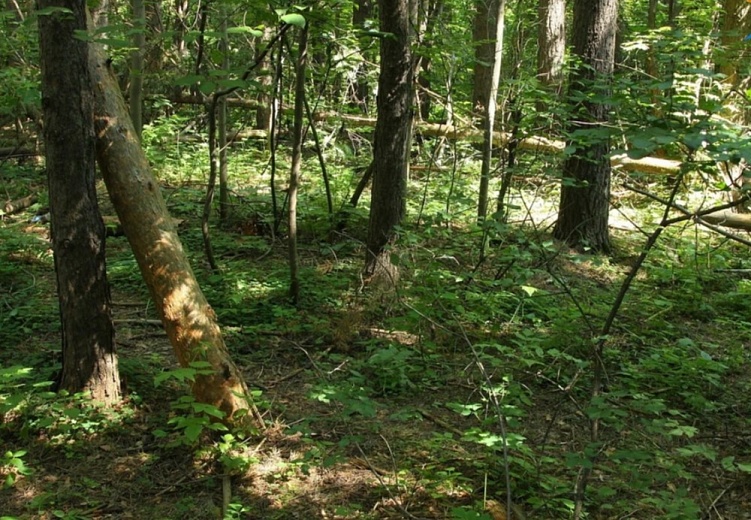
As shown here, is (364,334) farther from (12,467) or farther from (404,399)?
(12,467)

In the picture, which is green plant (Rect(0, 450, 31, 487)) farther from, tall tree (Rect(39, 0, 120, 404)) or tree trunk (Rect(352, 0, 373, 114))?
tree trunk (Rect(352, 0, 373, 114))

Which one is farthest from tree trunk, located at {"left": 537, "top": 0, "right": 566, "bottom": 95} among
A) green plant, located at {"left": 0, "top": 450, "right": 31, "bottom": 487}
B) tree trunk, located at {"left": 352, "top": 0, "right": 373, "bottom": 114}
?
green plant, located at {"left": 0, "top": 450, "right": 31, "bottom": 487}

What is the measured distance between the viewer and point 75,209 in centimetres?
421

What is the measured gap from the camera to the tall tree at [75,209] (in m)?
4.04

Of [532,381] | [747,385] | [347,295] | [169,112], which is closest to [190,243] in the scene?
[347,295]

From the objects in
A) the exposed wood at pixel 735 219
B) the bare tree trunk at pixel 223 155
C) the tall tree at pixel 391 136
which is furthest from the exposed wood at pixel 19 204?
the exposed wood at pixel 735 219

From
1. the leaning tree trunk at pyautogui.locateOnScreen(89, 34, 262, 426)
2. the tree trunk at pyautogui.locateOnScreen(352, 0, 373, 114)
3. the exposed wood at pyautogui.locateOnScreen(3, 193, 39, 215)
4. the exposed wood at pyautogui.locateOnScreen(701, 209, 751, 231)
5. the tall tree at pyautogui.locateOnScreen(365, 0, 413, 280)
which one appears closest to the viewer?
the leaning tree trunk at pyautogui.locateOnScreen(89, 34, 262, 426)

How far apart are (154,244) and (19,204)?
681cm

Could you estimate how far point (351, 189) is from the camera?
34.3ft

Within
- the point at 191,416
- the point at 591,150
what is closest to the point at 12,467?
the point at 191,416

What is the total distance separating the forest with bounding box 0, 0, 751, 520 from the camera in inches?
146

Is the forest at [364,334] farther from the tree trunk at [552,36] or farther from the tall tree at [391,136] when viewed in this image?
the tree trunk at [552,36]

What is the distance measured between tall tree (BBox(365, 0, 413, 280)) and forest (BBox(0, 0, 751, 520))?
0.9 inches

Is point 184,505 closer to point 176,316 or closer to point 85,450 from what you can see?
point 85,450
